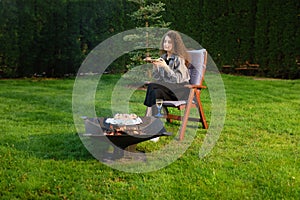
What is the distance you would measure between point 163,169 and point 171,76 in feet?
4.72

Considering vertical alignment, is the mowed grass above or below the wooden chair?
below

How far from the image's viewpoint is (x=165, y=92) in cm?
466

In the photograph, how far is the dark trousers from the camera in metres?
4.48

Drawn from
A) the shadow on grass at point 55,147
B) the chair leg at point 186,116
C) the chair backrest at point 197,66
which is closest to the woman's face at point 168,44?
the chair backrest at point 197,66

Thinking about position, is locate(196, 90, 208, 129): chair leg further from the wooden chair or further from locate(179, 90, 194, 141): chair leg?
locate(179, 90, 194, 141): chair leg

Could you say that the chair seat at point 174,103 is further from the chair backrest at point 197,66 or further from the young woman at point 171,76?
the chair backrest at point 197,66

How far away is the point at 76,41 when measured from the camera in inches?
363

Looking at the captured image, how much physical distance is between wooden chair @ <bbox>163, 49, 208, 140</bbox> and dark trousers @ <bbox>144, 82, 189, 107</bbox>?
4.2 inches

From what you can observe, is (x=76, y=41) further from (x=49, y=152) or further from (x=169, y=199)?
(x=169, y=199)

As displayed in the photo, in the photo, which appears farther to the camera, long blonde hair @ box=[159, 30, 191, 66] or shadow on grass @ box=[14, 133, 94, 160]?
long blonde hair @ box=[159, 30, 191, 66]

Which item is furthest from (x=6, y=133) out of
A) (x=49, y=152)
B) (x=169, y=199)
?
(x=169, y=199)

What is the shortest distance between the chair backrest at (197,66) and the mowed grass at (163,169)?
1.99ft

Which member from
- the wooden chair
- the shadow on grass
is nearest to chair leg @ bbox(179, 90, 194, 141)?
the wooden chair

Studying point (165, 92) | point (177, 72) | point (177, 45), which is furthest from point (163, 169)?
point (177, 45)
